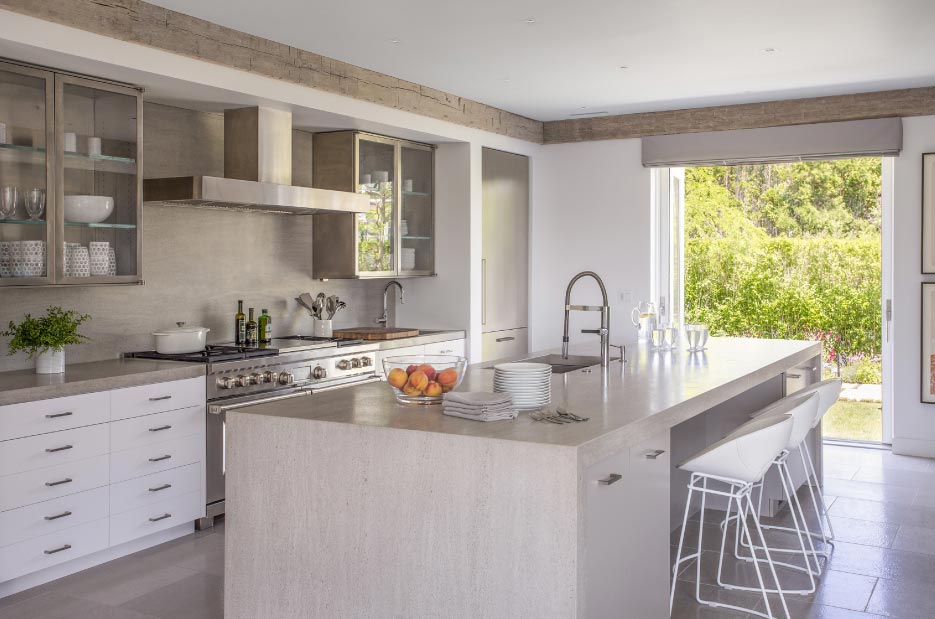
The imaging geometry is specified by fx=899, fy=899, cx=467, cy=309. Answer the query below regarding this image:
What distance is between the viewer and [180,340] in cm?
480

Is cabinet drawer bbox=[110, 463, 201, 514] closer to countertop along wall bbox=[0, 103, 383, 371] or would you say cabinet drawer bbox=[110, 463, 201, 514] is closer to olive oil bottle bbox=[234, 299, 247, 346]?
countertop along wall bbox=[0, 103, 383, 371]

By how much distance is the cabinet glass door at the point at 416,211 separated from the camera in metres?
6.48

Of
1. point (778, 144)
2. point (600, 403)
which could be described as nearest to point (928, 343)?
point (778, 144)

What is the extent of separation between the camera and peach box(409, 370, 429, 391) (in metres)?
2.95

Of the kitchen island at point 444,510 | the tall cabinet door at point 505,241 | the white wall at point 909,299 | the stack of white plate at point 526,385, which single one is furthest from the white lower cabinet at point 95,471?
the white wall at point 909,299

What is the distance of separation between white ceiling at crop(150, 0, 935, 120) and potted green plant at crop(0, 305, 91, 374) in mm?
1532

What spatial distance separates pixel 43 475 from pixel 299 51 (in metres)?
2.63

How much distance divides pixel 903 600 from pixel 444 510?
2.20 meters

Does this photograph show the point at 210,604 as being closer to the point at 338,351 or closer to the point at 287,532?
the point at 287,532

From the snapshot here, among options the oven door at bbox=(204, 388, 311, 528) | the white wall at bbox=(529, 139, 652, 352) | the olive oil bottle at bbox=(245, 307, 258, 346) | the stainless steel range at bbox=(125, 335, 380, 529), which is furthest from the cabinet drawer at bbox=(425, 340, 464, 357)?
the oven door at bbox=(204, 388, 311, 528)

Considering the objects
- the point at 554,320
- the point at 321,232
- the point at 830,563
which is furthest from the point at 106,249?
the point at 554,320

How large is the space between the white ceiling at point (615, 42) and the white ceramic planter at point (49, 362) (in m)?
1.68

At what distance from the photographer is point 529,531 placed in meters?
2.39

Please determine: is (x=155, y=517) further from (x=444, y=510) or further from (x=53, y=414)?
(x=444, y=510)
